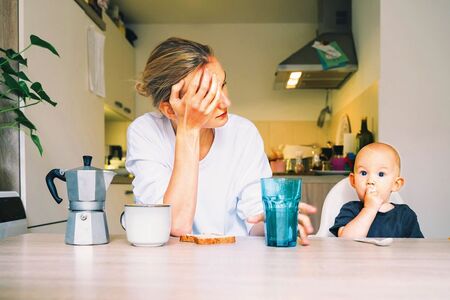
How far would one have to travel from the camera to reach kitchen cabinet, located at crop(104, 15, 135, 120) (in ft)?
11.2

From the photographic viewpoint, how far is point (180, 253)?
81 centimetres

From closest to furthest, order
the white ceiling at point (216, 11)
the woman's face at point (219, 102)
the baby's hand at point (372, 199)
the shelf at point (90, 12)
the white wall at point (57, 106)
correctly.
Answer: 1. the woman's face at point (219, 102)
2. the baby's hand at point (372, 199)
3. the white wall at point (57, 106)
4. the shelf at point (90, 12)
5. the white ceiling at point (216, 11)

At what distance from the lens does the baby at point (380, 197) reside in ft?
4.44

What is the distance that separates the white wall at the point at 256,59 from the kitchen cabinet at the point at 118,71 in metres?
0.24

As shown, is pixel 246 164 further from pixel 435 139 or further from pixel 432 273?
pixel 435 139

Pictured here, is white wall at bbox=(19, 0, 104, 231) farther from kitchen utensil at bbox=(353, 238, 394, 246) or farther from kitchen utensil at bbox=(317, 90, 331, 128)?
kitchen utensil at bbox=(317, 90, 331, 128)

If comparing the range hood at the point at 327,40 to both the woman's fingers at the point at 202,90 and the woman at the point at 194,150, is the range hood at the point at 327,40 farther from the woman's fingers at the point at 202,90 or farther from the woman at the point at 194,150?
the woman's fingers at the point at 202,90

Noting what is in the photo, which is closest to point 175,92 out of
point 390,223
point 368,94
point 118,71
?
point 390,223

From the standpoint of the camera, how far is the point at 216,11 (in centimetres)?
396

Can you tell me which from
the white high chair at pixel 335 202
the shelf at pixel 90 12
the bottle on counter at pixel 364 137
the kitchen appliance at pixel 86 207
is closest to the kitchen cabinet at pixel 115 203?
the shelf at pixel 90 12

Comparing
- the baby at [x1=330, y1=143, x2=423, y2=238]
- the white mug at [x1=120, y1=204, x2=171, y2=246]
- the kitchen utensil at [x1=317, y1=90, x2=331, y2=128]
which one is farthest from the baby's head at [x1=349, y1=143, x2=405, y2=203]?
the kitchen utensil at [x1=317, y1=90, x2=331, y2=128]

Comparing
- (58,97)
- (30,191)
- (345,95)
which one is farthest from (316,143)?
(30,191)

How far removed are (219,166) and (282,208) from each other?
50 cm

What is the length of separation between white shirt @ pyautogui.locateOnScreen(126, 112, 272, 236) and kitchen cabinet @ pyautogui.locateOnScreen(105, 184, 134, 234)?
1655 millimetres
